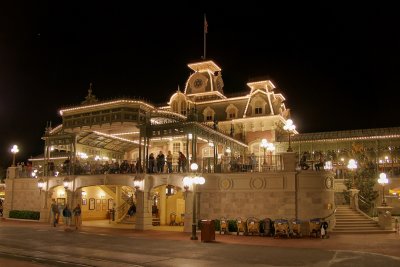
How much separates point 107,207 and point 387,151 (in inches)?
919

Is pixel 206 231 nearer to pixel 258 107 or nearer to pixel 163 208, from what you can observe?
pixel 163 208

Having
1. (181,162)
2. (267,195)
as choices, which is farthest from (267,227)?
(181,162)

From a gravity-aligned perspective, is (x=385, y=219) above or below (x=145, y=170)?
below

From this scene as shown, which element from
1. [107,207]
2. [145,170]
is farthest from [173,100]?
[145,170]

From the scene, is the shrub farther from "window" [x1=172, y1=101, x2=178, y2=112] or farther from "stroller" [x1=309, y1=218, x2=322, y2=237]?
"stroller" [x1=309, y1=218, x2=322, y2=237]

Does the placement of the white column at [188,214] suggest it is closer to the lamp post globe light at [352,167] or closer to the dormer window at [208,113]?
the lamp post globe light at [352,167]

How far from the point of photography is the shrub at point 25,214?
3328 centimetres

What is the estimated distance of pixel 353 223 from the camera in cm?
2431

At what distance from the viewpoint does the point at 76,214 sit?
26.0m

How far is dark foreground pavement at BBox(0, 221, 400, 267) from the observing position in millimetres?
13492

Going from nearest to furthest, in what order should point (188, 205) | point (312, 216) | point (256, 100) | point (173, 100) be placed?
point (312, 216), point (188, 205), point (256, 100), point (173, 100)

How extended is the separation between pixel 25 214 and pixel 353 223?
81.1 feet

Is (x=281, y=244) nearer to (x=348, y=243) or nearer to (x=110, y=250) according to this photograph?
(x=348, y=243)

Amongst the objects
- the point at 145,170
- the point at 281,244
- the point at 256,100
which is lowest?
the point at 281,244
